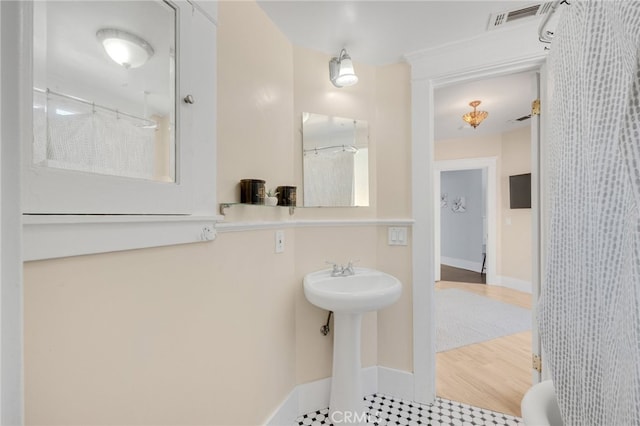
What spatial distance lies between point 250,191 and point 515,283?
4479mm

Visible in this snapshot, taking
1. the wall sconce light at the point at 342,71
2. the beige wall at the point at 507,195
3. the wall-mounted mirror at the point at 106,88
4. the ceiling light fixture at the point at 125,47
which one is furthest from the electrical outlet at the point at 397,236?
the beige wall at the point at 507,195

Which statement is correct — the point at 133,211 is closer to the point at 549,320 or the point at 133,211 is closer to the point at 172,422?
the point at 172,422

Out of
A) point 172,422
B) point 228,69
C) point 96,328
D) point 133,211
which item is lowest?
point 172,422

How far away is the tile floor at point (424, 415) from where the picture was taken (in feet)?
5.23

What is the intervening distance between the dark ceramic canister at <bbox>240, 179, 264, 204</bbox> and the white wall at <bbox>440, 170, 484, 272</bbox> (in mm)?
5449

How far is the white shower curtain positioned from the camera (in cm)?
46

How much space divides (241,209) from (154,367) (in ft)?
2.20

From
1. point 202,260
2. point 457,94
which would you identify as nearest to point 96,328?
point 202,260

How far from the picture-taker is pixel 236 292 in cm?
123

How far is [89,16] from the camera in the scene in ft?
2.43

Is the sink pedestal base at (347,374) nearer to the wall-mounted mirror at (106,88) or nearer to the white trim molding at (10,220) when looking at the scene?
the wall-mounted mirror at (106,88)

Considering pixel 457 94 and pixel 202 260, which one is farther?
pixel 457 94

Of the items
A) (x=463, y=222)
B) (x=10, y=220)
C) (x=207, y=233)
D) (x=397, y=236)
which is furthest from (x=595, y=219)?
(x=463, y=222)

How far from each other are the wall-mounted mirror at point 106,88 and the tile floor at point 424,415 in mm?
1633
